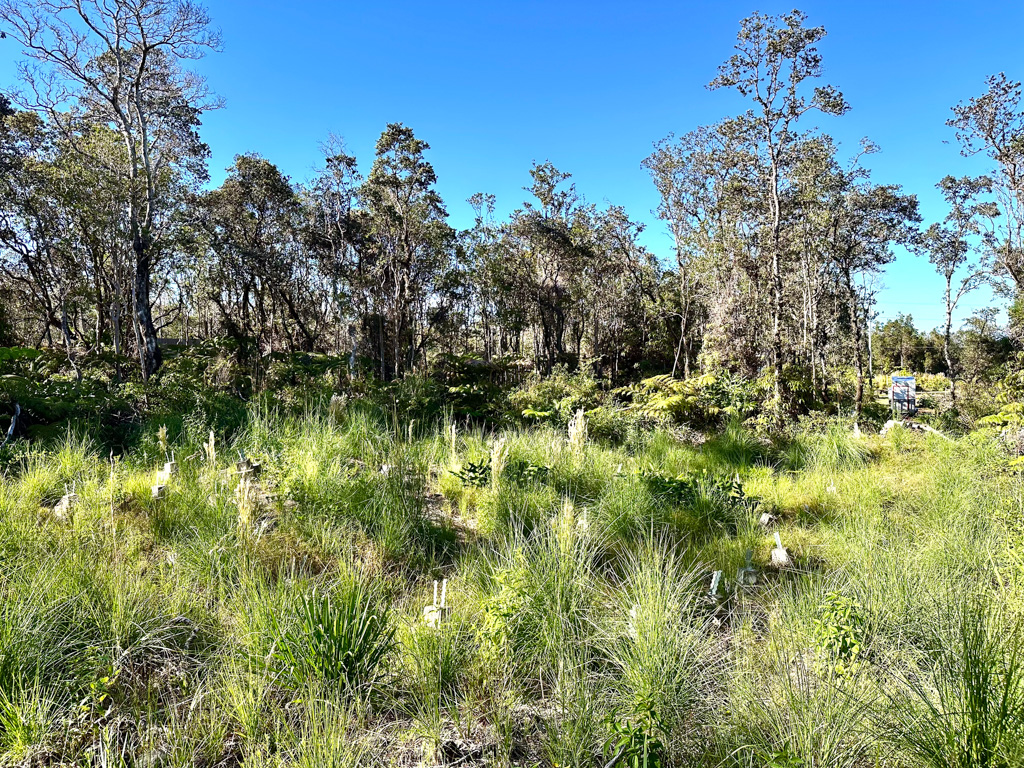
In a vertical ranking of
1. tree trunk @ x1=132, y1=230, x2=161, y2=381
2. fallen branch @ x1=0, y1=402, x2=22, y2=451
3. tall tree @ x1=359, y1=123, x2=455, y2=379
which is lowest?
fallen branch @ x1=0, y1=402, x2=22, y2=451

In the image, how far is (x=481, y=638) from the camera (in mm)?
2070

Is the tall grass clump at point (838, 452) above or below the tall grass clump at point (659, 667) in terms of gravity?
above

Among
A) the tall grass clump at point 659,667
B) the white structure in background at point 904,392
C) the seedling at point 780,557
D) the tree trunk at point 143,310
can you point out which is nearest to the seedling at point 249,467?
the tall grass clump at point 659,667

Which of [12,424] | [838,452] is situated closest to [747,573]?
[838,452]

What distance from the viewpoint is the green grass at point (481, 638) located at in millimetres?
1504

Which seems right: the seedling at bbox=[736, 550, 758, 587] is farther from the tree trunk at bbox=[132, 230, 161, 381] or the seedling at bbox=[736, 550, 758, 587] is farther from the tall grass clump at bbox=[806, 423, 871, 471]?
the tree trunk at bbox=[132, 230, 161, 381]

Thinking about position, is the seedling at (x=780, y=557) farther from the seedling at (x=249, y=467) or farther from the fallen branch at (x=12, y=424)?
the fallen branch at (x=12, y=424)

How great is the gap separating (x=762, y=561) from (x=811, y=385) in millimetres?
6565

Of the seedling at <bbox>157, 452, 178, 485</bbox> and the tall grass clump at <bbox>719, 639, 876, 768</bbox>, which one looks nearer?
the tall grass clump at <bbox>719, 639, 876, 768</bbox>

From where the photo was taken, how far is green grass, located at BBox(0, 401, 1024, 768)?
1.50 metres

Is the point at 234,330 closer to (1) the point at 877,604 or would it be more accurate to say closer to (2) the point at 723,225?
(2) the point at 723,225

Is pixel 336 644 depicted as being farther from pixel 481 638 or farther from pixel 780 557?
pixel 780 557

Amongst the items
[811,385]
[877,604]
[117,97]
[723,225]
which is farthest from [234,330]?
[877,604]

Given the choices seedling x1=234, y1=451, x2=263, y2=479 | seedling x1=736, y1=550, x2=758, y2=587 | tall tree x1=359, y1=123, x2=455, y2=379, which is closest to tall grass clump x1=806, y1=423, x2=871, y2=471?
seedling x1=736, y1=550, x2=758, y2=587
